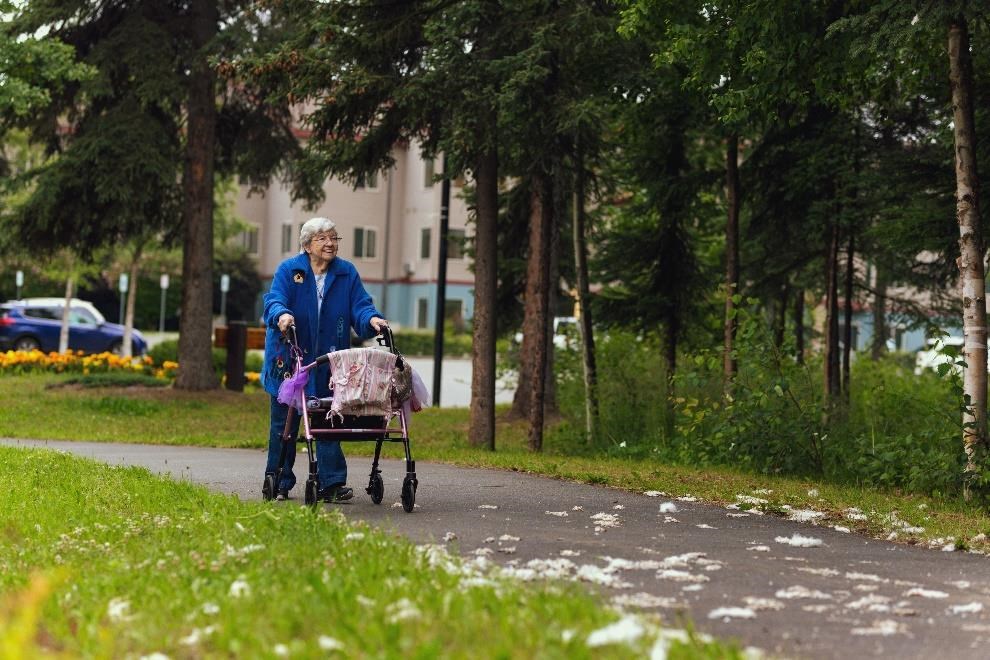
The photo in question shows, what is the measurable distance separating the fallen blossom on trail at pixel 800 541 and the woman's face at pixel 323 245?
3.52 m

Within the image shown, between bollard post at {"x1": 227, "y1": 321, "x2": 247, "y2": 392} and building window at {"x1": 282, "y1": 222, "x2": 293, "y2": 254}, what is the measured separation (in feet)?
133

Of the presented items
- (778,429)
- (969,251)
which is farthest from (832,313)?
(969,251)

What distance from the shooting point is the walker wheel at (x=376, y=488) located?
34.2 ft

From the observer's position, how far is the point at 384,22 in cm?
1712

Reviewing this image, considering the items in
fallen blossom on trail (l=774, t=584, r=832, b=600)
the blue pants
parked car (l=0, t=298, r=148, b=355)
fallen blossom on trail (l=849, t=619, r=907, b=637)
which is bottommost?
fallen blossom on trail (l=849, t=619, r=907, b=637)

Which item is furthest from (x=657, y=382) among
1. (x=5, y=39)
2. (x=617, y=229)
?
(x=5, y=39)

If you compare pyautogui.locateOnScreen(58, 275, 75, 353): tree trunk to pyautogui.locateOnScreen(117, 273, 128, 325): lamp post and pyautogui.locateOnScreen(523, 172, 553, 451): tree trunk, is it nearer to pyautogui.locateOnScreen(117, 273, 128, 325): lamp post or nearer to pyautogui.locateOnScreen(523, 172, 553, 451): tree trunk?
pyautogui.locateOnScreen(117, 273, 128, 325): lamp post

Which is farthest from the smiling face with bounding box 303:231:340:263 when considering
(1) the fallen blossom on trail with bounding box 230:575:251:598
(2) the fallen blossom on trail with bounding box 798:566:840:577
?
(1) the fallen blossom on trail with bounding box 230:575:251:598

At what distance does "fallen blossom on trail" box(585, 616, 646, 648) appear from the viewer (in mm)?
4750

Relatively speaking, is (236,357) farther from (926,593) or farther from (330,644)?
(330,644)

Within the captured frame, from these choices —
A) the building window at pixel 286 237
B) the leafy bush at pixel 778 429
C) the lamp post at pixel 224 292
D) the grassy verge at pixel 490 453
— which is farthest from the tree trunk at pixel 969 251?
the building window at pixel 286 237

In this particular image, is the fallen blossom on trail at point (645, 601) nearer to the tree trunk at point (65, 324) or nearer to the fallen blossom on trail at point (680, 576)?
the fallen blossom on trail at point (680, 576)

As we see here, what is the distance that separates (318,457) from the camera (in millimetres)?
10602

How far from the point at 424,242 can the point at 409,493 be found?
56.5 m
